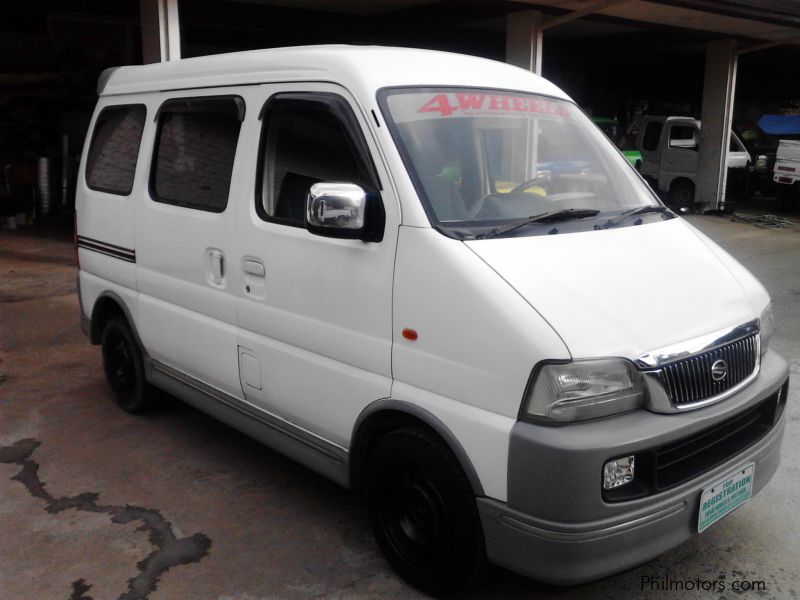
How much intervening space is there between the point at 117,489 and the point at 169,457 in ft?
1.41

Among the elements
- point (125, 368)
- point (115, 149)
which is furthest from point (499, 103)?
point (125, 368)

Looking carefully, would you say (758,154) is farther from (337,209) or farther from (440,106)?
(337,209)

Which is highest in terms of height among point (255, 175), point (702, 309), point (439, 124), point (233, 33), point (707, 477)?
point (233, 33)

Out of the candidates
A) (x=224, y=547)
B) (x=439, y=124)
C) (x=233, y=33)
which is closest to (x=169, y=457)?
(x=224, y=547)

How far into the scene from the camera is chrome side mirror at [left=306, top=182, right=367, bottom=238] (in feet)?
9.32

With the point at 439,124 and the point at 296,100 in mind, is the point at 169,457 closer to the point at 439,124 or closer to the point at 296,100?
the point at 296,100

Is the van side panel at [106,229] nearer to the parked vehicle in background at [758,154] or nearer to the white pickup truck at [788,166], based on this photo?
the white pickup truck at [788,166]

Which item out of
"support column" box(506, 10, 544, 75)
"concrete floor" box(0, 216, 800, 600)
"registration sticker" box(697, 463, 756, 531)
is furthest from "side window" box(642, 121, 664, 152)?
"registration sticker" box(697, 463, 756, 531)

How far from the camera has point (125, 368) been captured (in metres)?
4.98

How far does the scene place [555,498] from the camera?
7.98 feet

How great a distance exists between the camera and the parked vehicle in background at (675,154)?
17.0 meters

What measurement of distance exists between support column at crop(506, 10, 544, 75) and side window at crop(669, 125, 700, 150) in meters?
5.77

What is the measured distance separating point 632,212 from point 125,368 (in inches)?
130

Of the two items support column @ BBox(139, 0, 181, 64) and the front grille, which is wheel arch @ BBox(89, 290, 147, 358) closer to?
the front grille
